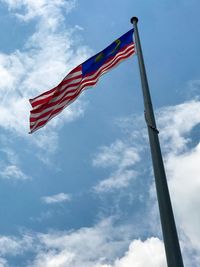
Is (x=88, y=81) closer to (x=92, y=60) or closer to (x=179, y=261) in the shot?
(x=92, y=60)

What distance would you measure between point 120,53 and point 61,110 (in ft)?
11.4

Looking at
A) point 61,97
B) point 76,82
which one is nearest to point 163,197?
point 61,97

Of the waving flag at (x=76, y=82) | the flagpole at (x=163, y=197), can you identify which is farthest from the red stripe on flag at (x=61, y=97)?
the flagpole at (x=163, y=197)

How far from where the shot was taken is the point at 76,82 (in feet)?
57.5

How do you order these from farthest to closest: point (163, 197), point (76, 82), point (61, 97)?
1. point (76, 82)
2. point (61, 97)
3. point (163, 197)

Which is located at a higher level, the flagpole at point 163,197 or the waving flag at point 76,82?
the waving flag at point 76,82

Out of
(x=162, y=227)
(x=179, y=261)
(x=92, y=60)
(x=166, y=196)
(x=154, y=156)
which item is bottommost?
(x=179, y=261)

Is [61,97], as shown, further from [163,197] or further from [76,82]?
A: [163,197]

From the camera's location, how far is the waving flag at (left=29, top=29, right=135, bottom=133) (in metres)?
Answer: 16.8

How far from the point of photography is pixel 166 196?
9.41 meters

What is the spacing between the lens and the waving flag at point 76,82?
1677 cm

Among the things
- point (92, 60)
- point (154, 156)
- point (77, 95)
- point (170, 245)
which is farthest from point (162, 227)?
point (92, 60)

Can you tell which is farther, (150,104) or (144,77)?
(144,77)

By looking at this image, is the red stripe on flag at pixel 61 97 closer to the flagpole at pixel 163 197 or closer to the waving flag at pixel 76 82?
the waving flag at pixel 76 82
